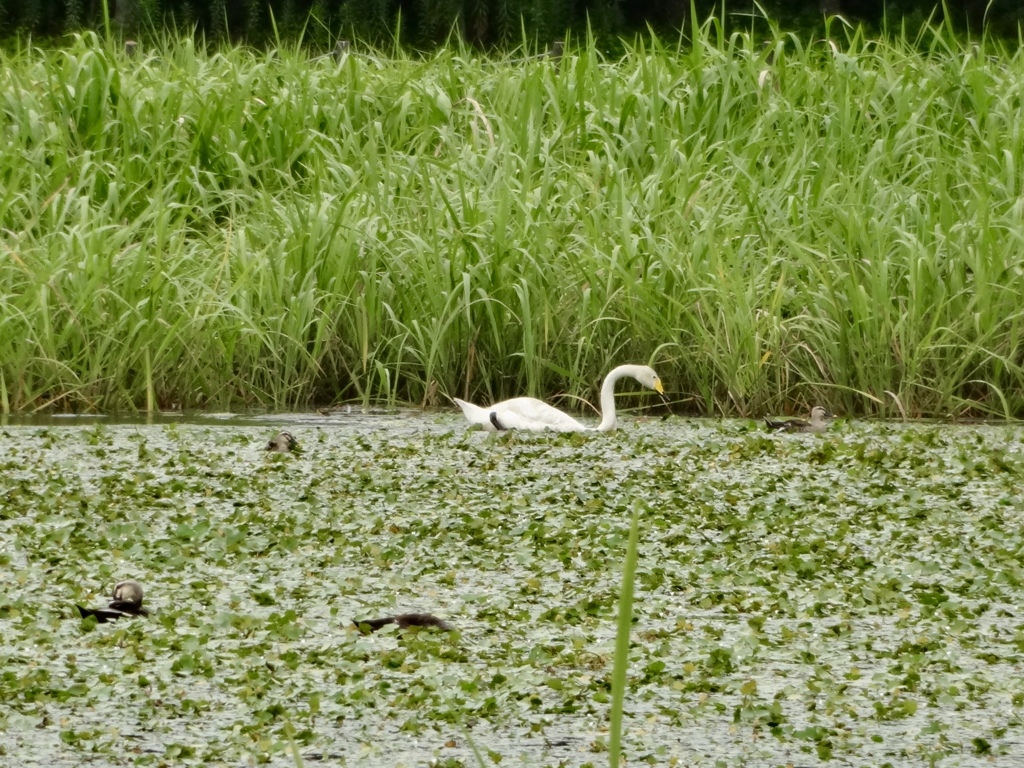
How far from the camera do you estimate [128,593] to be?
16.3 feet

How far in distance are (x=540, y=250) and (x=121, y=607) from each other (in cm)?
521

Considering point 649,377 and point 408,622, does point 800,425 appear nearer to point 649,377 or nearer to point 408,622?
point 649,377

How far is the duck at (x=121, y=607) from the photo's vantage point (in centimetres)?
488

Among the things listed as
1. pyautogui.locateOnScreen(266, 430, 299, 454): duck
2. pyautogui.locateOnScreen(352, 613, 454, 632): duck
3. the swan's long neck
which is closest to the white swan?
the swan's long neck

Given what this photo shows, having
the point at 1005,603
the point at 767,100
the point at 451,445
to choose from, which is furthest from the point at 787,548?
the point at 767,100

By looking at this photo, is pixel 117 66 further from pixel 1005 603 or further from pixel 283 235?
pixel 1005 603

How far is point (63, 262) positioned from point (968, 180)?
5.37 m

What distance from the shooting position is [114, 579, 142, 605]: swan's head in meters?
4.96

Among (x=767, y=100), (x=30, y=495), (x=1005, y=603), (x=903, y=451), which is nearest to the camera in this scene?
(x=1005, y=603)

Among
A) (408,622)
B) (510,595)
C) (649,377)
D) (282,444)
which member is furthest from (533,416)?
(408,622)

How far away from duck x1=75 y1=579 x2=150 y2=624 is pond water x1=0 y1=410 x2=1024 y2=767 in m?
0.07

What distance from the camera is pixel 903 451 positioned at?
7.91m

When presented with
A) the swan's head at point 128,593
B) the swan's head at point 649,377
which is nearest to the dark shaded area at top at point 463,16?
the swan's head at point 649,377

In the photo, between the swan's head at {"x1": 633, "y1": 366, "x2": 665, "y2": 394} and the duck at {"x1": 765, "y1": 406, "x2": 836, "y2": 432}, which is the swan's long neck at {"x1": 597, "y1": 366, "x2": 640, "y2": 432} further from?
the duck at {"x1": 765, "y1": 406, "x2": 836, "y2": 432}
